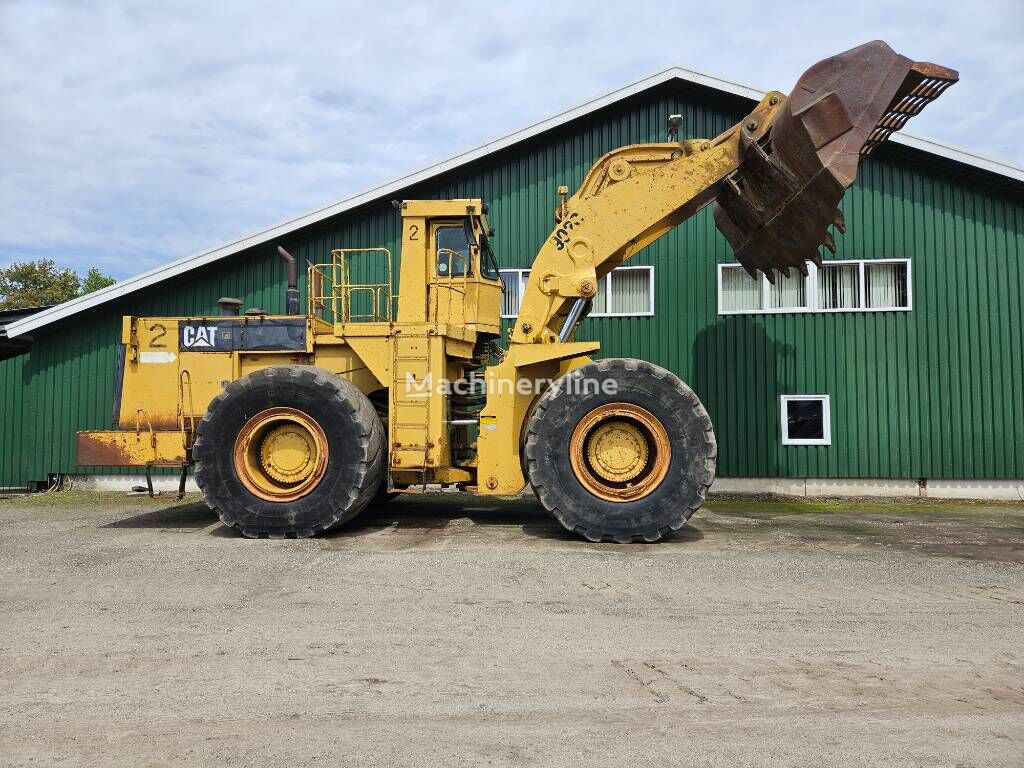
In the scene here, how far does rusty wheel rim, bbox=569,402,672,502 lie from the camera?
802 cm

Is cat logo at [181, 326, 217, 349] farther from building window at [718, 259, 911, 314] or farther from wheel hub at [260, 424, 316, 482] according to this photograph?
building window at [718, 259, 911, 314]

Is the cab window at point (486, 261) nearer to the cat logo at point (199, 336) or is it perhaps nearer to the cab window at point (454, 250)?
the cab window at point (454, 250)

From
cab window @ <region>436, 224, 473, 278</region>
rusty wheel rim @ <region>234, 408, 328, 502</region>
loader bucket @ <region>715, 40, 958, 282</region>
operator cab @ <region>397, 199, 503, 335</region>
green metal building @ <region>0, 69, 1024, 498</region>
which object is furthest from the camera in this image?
green metal building @ <region>0, 69, 1024, 498</region>

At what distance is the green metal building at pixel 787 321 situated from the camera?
12.5 meters

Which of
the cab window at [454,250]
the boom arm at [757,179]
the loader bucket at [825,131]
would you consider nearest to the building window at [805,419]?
the boom arm at [757,179]

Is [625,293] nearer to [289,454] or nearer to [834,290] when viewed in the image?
[834,290]

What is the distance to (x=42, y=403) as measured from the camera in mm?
13594

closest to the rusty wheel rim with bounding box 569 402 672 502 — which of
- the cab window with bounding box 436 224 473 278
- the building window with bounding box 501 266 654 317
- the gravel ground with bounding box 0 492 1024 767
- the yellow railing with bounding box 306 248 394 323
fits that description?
the gravel ground with bounding box 0 492 1024 767

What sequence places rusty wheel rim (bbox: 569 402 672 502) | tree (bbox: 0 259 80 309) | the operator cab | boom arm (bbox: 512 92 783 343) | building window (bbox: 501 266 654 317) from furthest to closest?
tree (bbox: 0 259 80 309) → building window (bbox: 501 266 654 317) → the operator cab → boom arm (bbox: 512 92 783 343) → rusty wheel rim (bbox: 569 402 672 502)

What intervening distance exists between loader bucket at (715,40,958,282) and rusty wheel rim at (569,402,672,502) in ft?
10.4

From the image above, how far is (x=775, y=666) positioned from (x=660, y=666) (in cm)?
66

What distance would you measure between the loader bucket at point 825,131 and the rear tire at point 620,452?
2.68 meters

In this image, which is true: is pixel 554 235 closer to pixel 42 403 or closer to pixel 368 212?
pixel 368 212

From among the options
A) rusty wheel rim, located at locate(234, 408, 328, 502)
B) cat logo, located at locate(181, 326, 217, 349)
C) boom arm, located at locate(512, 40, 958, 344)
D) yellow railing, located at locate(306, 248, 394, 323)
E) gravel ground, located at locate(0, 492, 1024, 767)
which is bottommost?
gravel ground, located at locate(0, 492, 1024, 767)
